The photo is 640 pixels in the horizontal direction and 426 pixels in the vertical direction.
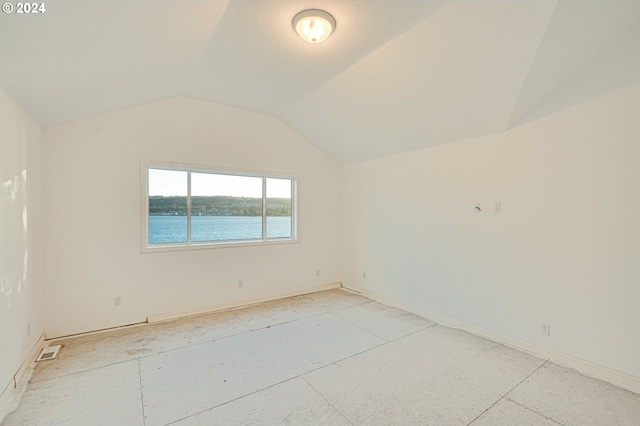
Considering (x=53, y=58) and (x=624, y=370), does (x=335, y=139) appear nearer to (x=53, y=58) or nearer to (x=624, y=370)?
(x=53, y=58)

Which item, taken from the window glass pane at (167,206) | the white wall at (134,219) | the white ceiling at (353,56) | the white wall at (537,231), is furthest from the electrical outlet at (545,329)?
the window glass pane at (167,206)

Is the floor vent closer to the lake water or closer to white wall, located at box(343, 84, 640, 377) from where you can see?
the lake water

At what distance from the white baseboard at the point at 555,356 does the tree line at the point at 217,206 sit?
2.67 metres

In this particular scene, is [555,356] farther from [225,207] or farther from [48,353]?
[48,353]

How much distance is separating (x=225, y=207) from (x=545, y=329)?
164 inches

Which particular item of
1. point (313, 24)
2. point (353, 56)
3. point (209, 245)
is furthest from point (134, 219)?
point (353, 56)

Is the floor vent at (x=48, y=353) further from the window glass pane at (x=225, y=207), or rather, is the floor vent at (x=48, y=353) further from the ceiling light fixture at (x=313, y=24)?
the ceiling light fixture at (x=313, y=24)

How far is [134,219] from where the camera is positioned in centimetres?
365

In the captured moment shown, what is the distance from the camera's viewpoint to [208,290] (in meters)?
4.18

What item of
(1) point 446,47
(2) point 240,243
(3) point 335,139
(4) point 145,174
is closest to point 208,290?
(2) point 240,243

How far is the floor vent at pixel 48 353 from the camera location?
2802mm

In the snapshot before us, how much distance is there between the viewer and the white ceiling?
76.5 inches

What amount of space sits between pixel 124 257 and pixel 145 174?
42.0 inches

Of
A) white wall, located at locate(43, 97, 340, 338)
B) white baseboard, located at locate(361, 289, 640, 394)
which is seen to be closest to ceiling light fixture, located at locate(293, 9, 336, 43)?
white wall, located at locate(43, 97, 340, 338)
